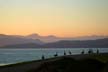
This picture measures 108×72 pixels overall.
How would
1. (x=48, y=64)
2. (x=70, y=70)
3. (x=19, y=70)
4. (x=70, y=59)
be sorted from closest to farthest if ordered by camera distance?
1. (x=70, y=70)
2. (x=70, y=59)
3. (x=48, y=64)
4. (x=19, y=70)

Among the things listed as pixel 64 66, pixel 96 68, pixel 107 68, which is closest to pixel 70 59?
pixel 64 66

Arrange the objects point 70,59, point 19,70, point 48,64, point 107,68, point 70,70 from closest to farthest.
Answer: point 107,68 < point 70,70 < point 70,59 < point 48,64 < point 19,70

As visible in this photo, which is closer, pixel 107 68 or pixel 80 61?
pixel 107 68

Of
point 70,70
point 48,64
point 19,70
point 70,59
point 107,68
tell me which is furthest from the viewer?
point 19,70

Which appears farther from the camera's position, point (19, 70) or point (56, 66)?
point (19, 70)

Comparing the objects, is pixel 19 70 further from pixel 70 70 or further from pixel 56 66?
pixel 70 70

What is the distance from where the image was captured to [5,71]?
92.1ft

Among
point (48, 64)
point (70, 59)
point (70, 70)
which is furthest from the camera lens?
point (48, 64)

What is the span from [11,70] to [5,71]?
18.6 inches

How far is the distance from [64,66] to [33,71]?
11.3 ft

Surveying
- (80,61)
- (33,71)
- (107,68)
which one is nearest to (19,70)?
(33,71)

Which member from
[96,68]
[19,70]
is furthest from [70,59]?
[19,70]

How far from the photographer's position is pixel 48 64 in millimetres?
23281

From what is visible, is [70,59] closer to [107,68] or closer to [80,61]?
[80,61]
